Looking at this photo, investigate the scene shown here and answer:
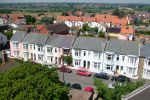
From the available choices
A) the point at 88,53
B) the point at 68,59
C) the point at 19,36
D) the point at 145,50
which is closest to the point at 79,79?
the point at 88,53

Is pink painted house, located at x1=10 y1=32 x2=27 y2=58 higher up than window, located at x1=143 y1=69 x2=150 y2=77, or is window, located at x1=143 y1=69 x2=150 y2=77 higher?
pink painted house, located at x1=10 y1=32 x2=27 y2=58

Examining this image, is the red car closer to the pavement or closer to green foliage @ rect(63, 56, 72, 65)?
green foliage @ rect(63, 56, 72, 65)

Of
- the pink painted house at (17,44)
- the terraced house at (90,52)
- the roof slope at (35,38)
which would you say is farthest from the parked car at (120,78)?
the pink painted house at (17,44)

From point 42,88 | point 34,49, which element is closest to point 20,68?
point 42,88

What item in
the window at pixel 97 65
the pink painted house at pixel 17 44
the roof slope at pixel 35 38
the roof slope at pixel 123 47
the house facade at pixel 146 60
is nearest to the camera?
the house facade at pixel 146 60

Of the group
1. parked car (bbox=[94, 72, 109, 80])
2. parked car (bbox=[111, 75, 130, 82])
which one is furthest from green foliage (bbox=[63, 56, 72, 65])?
parked car (bbox=[111, 75, 130, 82])

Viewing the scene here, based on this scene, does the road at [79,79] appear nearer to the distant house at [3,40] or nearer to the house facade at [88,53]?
the house facade at [88,53]

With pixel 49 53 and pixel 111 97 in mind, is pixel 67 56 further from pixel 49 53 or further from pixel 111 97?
pixel 111 97

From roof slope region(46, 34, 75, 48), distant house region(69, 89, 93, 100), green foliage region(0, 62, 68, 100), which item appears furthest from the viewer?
roof slope region(46, 34, 75, 48)
